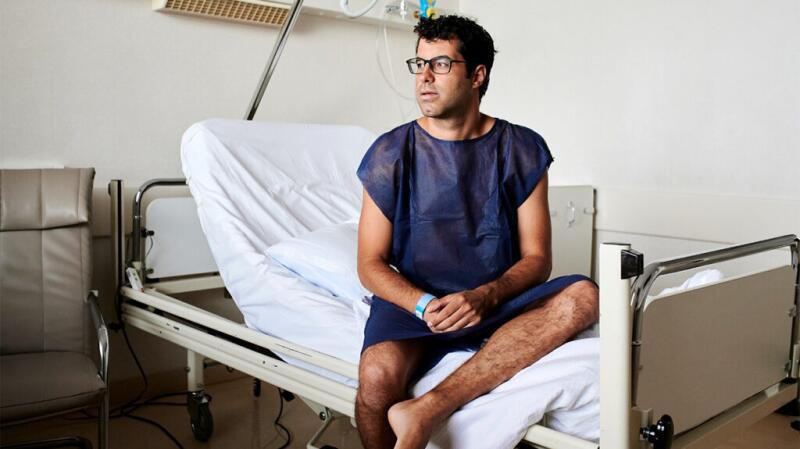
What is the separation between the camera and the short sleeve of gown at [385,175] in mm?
1930

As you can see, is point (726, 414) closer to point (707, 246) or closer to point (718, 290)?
point (718, 290)

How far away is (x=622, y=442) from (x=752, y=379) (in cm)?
58

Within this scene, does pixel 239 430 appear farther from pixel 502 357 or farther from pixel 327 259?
pixel 502 357

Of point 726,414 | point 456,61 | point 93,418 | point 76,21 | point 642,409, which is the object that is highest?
point 76,21

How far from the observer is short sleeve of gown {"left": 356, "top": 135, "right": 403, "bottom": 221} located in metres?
1.93

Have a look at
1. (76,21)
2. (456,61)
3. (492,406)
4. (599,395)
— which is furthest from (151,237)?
(599,395)

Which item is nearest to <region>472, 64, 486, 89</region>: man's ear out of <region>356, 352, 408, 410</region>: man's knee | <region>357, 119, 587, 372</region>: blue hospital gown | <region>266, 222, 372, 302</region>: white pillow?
<region>357, 119, 587, 372</region>: blue hospital gown

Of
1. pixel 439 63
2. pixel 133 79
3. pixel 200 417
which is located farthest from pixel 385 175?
pixel 133 79

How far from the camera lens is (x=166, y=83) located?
3.01 m

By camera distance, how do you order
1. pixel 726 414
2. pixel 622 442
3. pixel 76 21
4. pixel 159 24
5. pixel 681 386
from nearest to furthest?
pixel 622 442 → pixel 681 386 → pixel 726 414 → pixel 76 21 → pixel 159 24

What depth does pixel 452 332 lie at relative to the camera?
1722mm

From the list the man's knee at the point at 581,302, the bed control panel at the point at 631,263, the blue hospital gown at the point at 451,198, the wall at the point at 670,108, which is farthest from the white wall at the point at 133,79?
the bed control panel at the point at 631,263

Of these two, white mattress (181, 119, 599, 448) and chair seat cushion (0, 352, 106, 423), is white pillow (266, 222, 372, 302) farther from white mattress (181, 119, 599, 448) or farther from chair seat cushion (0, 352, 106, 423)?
chair seat cushion (0, 352, 106, 423)

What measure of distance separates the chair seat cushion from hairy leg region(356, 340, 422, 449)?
84 cm
